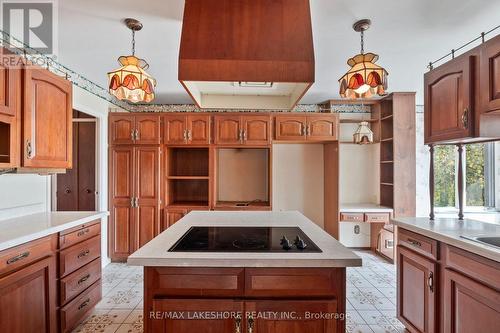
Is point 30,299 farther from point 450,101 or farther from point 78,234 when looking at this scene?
point 450,101

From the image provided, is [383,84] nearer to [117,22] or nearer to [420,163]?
[117,22]

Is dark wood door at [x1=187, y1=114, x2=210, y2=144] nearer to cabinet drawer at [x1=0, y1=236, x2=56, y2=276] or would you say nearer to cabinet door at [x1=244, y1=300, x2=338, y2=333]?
cabinet drawer at [x1=0, y1=236, x2=56, y2=276]

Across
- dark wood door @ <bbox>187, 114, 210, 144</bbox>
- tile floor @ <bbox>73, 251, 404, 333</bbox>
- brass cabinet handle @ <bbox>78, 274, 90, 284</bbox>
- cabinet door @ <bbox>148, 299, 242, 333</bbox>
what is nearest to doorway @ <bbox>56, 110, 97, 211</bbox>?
tile floor @ <bbox>73, 251, 404, 333</bbox>

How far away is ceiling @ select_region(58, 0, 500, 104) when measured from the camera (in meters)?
1.82

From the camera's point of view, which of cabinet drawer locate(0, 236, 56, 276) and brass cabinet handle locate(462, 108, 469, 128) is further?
brass cabinet handle locate(462, 108, 469, 128)

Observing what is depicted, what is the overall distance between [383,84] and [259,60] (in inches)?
38.9

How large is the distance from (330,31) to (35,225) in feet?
8.74

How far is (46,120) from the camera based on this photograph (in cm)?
205

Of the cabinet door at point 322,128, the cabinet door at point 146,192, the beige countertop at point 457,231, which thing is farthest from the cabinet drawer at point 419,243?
the cabinet door at point 146,192

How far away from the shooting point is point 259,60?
1347 mm

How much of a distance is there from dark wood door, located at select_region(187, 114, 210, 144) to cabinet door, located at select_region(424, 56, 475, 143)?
8.25 ft

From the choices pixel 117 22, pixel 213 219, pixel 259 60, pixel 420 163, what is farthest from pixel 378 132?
pixel 117 22

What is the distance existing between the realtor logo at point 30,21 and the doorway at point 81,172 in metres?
1.89

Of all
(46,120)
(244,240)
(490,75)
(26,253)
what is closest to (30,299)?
(26,253)
